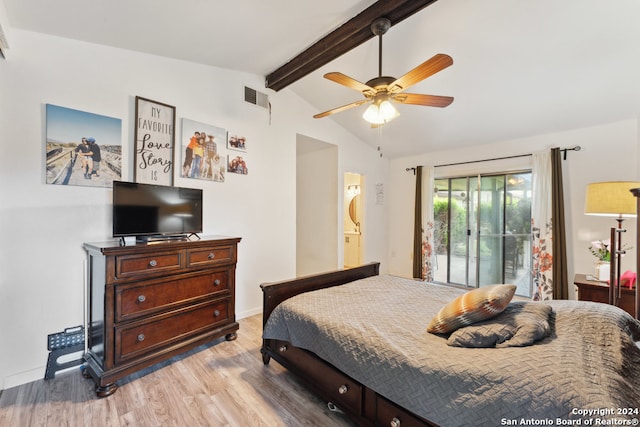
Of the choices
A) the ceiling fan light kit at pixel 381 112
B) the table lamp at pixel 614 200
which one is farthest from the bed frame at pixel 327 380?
the table lamp at pixel 614 200

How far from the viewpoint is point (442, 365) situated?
1.26m

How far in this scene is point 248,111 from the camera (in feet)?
11.5

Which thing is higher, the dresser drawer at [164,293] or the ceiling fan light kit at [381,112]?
the ceiling fan light kit at [381,112]

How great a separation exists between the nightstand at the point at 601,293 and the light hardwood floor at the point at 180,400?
9.07 ft

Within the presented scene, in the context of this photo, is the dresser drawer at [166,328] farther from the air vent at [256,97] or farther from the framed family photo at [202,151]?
the air vent at [256,97]

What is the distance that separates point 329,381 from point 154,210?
6.38ft

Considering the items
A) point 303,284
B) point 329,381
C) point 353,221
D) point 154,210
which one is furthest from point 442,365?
Result: point 353,221

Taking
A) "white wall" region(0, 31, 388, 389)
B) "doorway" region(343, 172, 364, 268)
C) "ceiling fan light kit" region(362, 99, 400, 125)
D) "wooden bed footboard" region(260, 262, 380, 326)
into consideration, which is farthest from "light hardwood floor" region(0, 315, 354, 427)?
"doorway" region(343, 172, 364, 268)

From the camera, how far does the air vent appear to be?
11.4ft

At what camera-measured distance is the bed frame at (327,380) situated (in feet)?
4.69

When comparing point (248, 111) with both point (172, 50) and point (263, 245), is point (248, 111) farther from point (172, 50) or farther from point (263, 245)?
point (263, 245)

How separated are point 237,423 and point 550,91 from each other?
4.28 metres

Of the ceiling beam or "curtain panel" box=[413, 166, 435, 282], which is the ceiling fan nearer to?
the ceiling beam

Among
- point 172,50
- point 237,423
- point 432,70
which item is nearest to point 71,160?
point 172,50
